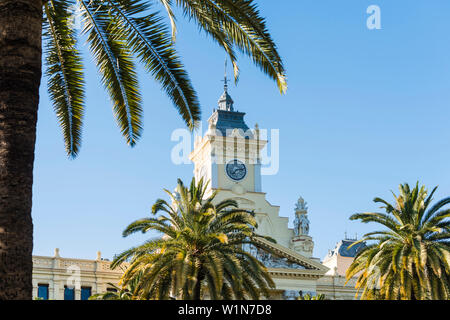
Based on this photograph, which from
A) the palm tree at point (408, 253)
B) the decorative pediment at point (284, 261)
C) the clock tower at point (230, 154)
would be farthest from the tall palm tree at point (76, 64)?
the clock tower at point (230, 154)

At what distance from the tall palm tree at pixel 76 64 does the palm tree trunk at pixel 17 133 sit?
0.6 inches

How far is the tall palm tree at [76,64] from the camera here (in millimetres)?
10992

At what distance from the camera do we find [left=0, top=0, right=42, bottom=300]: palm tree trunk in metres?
10.6

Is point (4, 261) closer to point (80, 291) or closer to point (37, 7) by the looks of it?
point (37, 7)

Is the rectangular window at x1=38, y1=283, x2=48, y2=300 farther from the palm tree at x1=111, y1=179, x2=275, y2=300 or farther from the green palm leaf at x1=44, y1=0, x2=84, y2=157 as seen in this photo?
the green palm leaf at x1=44, y1=0, x2=84, y2=157

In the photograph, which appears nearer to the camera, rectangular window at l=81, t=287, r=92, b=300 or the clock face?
rectangular window at l=81, t=287, r=92, b=300

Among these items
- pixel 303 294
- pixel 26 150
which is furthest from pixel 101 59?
pixel 303 294

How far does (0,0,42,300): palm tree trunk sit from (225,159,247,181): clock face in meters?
58.9

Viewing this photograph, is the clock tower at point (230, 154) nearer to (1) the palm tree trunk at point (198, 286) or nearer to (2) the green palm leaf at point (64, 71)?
(1) the palm tree trunk at point (198, 286)

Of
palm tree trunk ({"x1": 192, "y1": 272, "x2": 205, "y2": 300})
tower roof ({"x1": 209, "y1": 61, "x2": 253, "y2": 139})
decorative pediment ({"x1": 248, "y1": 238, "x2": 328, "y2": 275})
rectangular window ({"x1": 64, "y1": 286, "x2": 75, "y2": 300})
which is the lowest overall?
palm tree trunk ({"x1": 192, "y1": 272, "x2": 205, "y2": 300})

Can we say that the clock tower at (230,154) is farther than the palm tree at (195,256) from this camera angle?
Yes

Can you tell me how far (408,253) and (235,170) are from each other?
38.0 meters

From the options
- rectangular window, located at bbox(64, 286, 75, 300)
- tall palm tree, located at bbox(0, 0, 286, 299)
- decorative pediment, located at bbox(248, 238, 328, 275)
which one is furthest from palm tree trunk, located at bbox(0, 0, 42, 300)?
rectangular window, located at bbox(64, 286, 75, 300)
